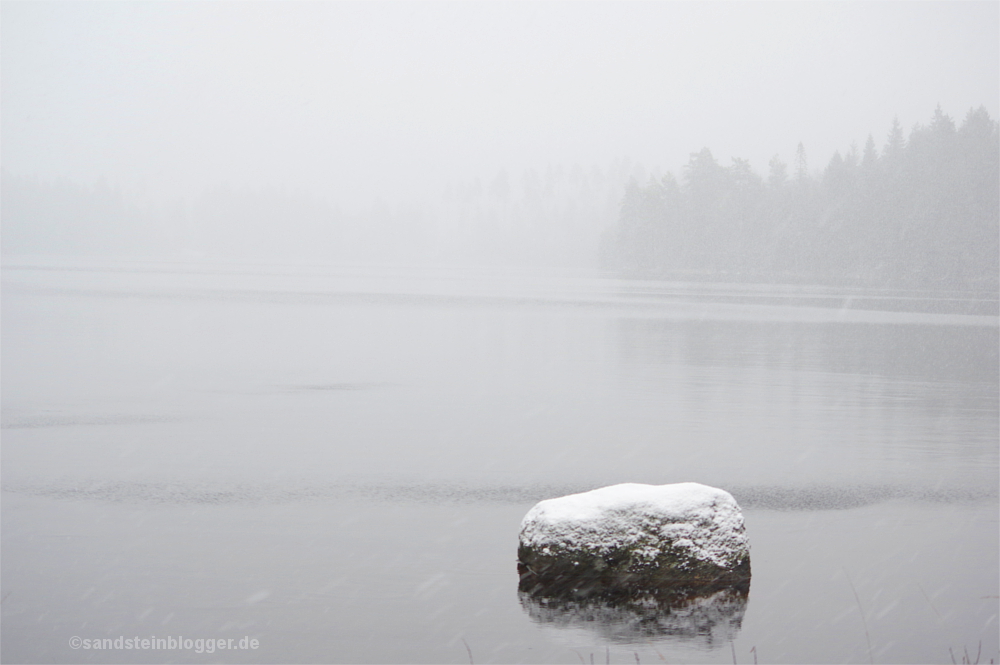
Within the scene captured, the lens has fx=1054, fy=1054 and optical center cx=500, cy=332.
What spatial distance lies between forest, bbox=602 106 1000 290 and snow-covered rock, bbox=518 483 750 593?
83161 millimetres

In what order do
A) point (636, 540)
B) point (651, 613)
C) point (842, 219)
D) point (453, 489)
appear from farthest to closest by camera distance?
point (842, 219) → point (453, 489) → point (636, 540) → point (651, 613)

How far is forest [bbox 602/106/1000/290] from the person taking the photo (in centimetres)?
8700

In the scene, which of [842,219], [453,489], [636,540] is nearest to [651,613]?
[636,540]

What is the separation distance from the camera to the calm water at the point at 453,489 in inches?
→ 314

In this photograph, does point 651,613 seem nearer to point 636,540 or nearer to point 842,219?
point 636,540

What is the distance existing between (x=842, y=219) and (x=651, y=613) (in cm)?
9249

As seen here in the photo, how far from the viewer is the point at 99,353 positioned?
26.5m

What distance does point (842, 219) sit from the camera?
95.0 meters

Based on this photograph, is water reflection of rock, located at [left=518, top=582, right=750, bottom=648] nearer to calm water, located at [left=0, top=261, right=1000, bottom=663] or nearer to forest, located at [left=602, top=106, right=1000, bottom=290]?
calm water, located at [left=0, top=261, right=1000, bottom=663]

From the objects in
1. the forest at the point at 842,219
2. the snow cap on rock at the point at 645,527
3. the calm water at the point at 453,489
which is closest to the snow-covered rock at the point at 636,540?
the snow cap on rock at the point at 645,527

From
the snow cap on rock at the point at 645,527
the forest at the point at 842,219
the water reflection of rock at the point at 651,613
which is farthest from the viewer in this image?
the forest at the point at 842,219

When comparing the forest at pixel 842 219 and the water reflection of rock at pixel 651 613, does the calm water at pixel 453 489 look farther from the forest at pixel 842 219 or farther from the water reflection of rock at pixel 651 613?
the forest at pixel 842 219

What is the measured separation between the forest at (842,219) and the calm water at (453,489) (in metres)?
62.8

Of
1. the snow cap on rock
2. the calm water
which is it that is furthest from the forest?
the snow cap on rock
